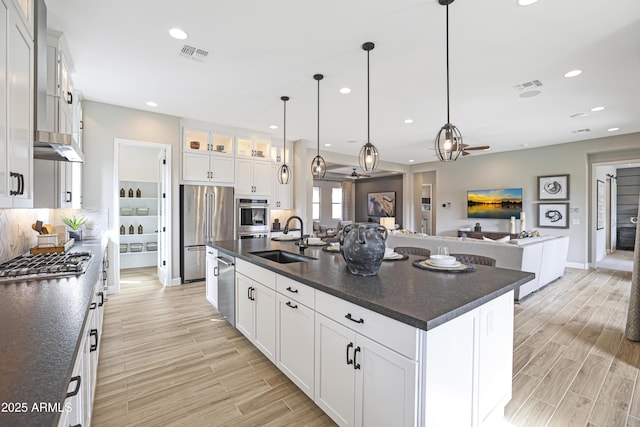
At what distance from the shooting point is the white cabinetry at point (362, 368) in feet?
4.19

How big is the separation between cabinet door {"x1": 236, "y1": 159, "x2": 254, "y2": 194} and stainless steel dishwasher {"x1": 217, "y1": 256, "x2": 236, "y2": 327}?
282 centimetres

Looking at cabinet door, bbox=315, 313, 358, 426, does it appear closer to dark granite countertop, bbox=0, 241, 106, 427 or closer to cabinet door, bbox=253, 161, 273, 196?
dark granite countertop, bbox=0, 241, 106, 427

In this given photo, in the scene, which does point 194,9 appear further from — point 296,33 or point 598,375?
point 598,375

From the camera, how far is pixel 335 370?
1651 mm

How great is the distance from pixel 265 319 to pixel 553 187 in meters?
7.82

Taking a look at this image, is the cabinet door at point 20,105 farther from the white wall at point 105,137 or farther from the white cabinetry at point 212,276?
the white wall at point 105,137

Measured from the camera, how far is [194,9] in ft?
7.63

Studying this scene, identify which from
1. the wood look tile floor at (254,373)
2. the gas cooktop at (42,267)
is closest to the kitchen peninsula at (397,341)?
the wood look tile floor at (254,373)

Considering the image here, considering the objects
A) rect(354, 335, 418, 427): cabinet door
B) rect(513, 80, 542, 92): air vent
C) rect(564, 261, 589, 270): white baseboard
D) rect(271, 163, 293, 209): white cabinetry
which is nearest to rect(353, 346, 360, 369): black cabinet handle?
rect(354, 335, 418, 427): cabinet door

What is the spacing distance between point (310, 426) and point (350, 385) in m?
0.51

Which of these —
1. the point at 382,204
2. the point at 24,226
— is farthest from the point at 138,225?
the point at 382,204

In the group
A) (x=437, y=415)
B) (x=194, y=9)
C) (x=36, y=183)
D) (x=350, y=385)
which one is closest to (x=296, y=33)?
(x=194, y=9)

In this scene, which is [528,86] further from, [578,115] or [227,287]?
[227,287]

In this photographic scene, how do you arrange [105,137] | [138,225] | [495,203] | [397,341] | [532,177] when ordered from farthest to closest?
1. [495,203]
2. [532,177]
3. [138,225]
4. [105,137]
5. [397,341]
